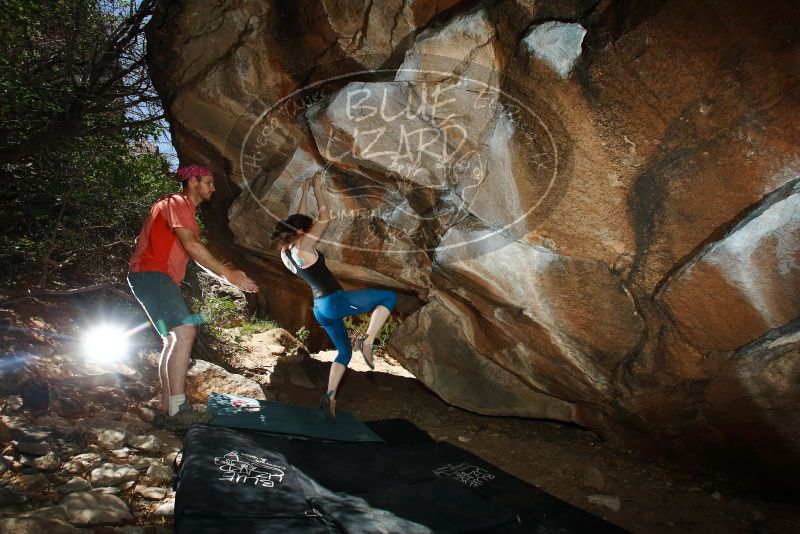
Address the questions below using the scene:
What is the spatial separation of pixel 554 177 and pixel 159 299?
3.05 meters

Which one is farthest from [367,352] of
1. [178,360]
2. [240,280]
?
[178,360]

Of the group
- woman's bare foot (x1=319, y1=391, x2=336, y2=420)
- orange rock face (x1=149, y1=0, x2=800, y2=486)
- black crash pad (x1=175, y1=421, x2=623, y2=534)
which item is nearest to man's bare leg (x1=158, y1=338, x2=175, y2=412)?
black crash pad (x1=175, y1=421, x2=623, y2=534)

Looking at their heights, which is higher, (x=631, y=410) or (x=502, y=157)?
(x=502, y=157)

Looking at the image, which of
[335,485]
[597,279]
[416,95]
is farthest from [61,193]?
[597,279]

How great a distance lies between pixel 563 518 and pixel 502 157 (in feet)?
8.09

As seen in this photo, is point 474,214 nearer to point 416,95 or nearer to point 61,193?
point 416,95

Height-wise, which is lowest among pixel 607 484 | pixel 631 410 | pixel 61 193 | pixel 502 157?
pixel 607 484

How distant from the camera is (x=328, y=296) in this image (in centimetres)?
428

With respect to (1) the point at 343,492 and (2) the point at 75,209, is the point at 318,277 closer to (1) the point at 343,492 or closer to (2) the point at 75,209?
(1) the point at 343,492

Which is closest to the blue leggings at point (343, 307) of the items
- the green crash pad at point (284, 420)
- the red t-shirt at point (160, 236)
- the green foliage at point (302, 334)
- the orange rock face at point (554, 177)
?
the green crash pad at point (284, 420)

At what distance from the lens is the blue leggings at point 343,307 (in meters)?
4.29

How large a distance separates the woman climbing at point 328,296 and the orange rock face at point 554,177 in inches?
25.8

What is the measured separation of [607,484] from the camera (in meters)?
3.65

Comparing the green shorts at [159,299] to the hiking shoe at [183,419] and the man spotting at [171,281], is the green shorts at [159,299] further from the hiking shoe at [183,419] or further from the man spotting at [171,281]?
the hiking shoe at [183,419]
